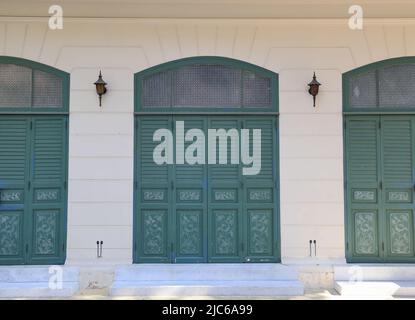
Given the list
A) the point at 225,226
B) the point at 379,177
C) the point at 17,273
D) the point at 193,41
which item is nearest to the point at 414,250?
the point at 379,177

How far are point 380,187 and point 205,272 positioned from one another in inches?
107

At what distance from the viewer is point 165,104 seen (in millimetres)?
6242

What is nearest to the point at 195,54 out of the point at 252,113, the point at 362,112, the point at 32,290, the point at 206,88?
the point at 206,88

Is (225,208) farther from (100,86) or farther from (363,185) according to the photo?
(100,86)

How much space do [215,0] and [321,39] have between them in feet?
5.43

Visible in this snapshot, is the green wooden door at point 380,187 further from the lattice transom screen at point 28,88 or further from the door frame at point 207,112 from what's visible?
the lattice transom screen at point 28,88

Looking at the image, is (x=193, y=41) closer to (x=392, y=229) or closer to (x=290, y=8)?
(x=290, y=8)

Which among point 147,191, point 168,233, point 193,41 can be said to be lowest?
point 168,233

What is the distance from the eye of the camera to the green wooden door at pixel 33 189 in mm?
6078

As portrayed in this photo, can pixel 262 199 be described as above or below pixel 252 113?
below

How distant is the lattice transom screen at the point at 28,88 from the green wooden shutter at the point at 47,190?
0.24 metres

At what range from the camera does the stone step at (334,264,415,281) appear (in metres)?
5.89

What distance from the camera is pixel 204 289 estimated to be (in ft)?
18.2

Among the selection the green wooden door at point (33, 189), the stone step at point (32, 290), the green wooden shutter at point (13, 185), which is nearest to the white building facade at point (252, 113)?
the green wooden door at point (33, 189)
